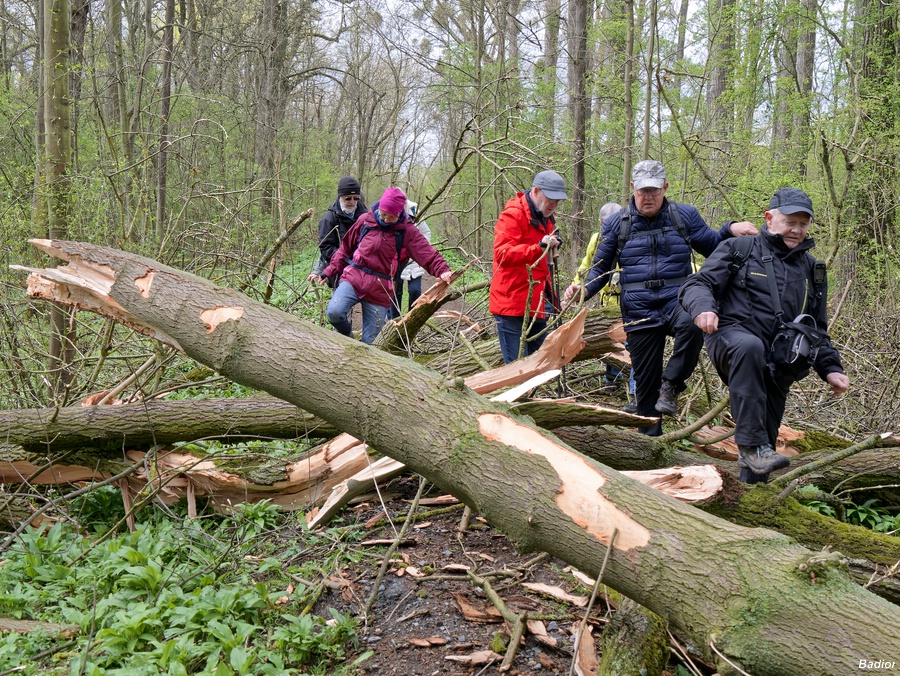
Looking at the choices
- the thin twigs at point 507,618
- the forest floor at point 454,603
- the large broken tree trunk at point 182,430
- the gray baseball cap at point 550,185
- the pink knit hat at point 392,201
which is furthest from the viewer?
the pink knit hat at point 392,201

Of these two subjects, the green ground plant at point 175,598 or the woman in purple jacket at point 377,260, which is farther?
the woman in purple jacket at point 377,260

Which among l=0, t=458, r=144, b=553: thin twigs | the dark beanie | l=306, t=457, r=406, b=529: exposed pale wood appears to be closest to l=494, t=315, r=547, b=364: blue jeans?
l=306, t=457, r=406, b=529: exposed pale wood

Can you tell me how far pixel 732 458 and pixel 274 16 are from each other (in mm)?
15612

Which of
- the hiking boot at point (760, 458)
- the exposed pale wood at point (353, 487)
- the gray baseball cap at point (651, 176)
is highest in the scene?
the gray baseball cap at point (651, 176)

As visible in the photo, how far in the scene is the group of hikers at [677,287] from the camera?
3.65 meters

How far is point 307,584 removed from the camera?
11.4 feet

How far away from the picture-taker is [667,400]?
14.0ft

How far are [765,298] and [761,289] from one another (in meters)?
0.06

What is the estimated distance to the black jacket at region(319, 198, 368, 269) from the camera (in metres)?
7.19

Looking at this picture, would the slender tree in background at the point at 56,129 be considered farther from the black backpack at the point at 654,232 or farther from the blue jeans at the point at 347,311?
the black backpack at the point at 654,232

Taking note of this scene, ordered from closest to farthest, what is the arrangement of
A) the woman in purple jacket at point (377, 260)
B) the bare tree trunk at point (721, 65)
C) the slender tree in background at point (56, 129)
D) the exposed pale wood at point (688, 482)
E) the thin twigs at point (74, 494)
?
the exposed pale wood at point (688, 482) → the thin twigs at point (74, 494) → the woman in purple jacket at point (377, 260) → the slender tree in background at point (56, 129) → the bare tree trunk at point (721, 65)

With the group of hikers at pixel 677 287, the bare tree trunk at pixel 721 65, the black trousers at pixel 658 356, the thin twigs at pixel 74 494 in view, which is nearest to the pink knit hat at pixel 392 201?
the group of hikers at pixel 677 287

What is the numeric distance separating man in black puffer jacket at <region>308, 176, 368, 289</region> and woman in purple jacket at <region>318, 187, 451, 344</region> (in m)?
0.63

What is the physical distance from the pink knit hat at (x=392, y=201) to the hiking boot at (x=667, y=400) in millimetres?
2982
